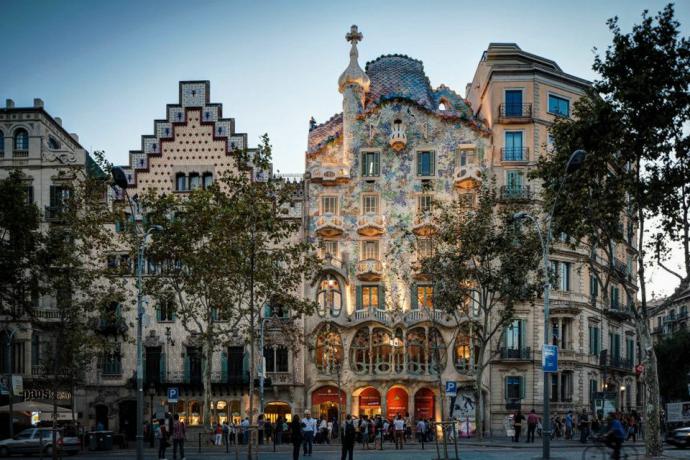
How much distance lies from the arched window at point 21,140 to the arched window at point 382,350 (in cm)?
2719

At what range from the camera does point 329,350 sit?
192 feet

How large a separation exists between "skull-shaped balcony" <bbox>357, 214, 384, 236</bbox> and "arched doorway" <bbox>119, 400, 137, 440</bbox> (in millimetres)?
19276

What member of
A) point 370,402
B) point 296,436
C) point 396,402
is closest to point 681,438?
point 296,436

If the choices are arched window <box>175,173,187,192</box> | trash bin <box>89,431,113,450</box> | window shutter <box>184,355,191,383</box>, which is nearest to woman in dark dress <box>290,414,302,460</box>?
trash bin <box>89,431,113,450</box>

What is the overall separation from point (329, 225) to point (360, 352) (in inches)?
349

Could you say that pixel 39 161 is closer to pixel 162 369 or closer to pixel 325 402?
pixel 162 369

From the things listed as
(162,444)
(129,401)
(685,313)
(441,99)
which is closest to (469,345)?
(441,99)

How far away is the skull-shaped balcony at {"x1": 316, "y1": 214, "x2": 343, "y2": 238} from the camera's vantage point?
59406 mm

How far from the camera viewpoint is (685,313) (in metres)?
104

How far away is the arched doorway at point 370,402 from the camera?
59250 mm

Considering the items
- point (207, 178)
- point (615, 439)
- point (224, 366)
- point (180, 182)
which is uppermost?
point (207, 178)

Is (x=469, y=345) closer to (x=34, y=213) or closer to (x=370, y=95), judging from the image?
(x=370, y=95)

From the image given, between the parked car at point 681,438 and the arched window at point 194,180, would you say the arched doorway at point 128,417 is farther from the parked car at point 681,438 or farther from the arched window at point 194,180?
the parked car at point 681,438

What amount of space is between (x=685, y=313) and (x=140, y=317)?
84996 millimetres
